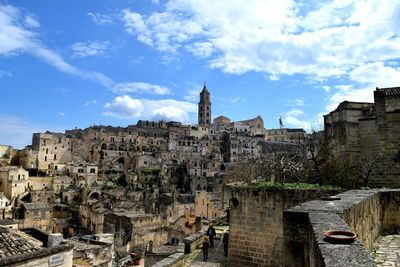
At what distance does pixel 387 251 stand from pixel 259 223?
528cm

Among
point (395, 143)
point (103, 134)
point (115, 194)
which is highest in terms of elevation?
point (103, 134)

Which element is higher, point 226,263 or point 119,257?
point 226,263

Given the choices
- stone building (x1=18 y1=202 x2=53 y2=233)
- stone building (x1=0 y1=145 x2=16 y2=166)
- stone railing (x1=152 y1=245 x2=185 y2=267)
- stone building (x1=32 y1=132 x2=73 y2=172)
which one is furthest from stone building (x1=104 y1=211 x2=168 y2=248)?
stone building (x1=0 y1=145 x2=16 y2=166)

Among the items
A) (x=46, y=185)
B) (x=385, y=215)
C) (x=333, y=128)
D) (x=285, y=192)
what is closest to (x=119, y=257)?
(x=333, y=128)

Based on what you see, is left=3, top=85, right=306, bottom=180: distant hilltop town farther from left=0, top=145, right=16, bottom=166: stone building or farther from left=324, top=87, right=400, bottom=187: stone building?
left=324, top=87, right=400, bottom=187: stone building

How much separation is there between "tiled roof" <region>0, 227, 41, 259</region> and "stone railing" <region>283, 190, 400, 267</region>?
22.4 ft

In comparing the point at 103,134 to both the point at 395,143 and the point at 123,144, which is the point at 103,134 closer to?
the point at 123,144

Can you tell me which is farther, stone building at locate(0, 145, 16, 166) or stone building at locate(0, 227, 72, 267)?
stone building at locate(0, 145, 16, 166)

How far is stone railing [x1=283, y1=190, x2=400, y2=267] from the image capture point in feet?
10.4

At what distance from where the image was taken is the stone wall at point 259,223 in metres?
10.8

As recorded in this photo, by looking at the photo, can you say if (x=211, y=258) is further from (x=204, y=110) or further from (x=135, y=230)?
(x=204, y=110)

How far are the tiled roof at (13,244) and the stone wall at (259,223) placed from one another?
19.7 ft

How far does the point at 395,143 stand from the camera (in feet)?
49.8

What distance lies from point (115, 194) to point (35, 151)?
31.4 meters
